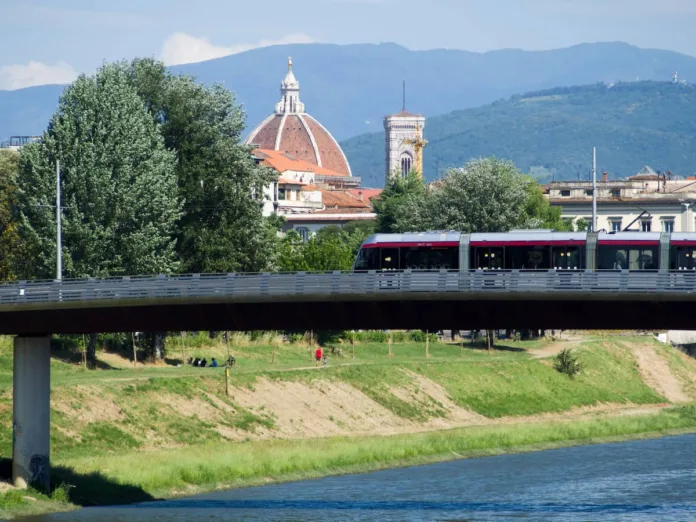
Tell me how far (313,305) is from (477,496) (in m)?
18.4

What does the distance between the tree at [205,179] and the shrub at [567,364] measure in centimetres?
3026

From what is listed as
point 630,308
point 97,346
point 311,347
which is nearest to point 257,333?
point 311,347

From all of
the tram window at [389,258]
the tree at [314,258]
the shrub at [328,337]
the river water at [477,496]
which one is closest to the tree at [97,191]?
the tram window at [389,258]

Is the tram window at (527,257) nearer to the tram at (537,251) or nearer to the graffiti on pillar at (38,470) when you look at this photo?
the tram at (537,251)

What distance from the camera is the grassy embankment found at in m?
82.6

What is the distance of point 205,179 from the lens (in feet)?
388

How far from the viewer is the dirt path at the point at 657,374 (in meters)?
143

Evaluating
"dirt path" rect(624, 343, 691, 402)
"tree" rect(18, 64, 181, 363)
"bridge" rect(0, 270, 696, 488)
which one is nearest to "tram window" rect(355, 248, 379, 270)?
"bridge" rect(0, 270, 696, 488)

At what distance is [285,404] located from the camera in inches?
4063

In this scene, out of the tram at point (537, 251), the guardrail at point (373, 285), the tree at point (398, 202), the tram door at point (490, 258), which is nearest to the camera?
the guardrail at point (373, 285)

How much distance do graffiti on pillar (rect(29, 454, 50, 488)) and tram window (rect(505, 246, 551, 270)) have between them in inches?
1067

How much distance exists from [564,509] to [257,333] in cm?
5787

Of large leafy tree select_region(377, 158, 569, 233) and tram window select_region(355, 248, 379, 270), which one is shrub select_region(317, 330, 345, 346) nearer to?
large leafy tree select_region(377, 158, 569, 233)

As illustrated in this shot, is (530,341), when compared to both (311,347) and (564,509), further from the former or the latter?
(564,509)
